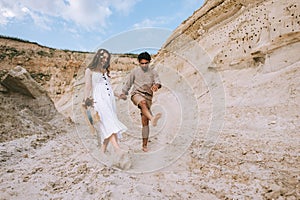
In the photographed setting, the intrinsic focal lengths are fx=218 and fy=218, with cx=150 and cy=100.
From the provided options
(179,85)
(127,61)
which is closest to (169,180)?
(179,85)

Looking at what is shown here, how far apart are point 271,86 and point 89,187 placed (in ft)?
17.0

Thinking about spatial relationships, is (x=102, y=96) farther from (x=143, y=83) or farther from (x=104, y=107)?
(x=143, y=83)

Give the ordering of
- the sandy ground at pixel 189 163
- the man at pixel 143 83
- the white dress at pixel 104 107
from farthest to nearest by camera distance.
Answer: the man at pixel 143 83 < the white dress at pixel 104 107 < the sandy ground at pixel 189 163

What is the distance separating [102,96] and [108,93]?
0.11m

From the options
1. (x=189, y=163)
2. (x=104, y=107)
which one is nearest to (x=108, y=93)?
(x=104, y=107)

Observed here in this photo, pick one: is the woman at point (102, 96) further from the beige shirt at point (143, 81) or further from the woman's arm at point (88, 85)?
the beige shirt at point (143, 81)

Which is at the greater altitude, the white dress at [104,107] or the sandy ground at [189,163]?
the white dress at [104,107]

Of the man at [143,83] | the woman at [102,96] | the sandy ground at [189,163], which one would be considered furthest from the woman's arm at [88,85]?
the sandy ground at [189,163]

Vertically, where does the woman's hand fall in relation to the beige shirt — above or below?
below

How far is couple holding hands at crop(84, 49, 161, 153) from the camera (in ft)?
11.0

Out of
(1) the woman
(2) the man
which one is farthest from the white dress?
(2) the man

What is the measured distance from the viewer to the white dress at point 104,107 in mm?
3339

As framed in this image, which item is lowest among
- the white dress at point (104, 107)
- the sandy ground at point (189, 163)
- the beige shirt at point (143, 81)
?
the sandy ground at point (189, 163)

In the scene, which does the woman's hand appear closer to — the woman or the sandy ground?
the woman
